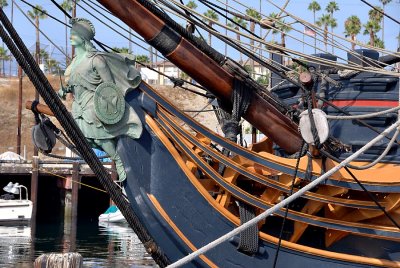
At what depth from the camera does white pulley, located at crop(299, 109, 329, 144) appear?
6.85 metres

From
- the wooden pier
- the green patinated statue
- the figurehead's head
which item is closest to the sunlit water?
the wooden pier

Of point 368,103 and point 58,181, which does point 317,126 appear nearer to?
point 368,103

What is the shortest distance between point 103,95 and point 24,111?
1754 inches

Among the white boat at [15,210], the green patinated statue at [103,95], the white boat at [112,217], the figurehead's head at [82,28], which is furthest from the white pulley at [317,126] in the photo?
the white boat at [112,217]

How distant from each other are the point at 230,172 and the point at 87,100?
146cm

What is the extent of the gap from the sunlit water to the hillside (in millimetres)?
21691

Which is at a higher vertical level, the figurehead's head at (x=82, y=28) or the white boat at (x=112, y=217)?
the figurehead's head at (x=82, y=28)

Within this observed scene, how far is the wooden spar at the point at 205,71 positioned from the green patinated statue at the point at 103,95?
0.36 metres

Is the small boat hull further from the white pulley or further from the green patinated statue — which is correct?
the white pulley

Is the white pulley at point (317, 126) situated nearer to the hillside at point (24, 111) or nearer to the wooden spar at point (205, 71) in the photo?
the wooden spar at point (205, 71)

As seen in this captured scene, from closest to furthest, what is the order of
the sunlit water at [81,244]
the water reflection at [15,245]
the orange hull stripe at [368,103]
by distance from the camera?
the orange hull stripe at [368,103]
the water reflection at [15,245]
the sunlit water at [81,244]

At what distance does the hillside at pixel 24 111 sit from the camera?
164 ft

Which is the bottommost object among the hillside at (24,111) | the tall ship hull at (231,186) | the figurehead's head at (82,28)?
the tall ship hull at (231,186)

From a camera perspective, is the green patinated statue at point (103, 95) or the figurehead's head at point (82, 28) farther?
the figurehead's head at point (82, 28)
